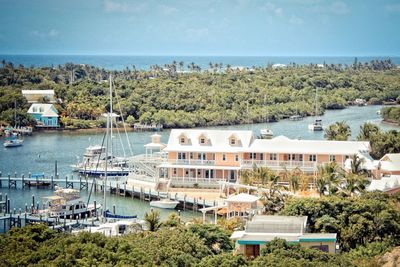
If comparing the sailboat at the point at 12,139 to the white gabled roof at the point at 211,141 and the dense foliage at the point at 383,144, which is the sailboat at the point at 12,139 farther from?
the dense foliage at the point at 383,144

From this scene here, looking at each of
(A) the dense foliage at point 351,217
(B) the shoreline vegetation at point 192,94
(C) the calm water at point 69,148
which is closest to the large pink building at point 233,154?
(C) the calm water at point 69,148

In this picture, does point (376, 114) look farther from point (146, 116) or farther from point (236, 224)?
point (236, 224)

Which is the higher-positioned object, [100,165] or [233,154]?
[233,154]

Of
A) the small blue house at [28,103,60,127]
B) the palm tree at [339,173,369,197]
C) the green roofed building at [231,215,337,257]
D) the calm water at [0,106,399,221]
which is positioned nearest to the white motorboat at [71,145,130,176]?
the calm water at [0,106,399,221]

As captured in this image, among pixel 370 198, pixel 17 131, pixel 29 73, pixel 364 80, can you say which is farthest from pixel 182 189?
pixel 364 80

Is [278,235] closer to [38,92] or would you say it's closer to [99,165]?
[99,165]

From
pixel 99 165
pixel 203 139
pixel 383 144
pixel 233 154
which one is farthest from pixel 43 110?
pixel 233 154
